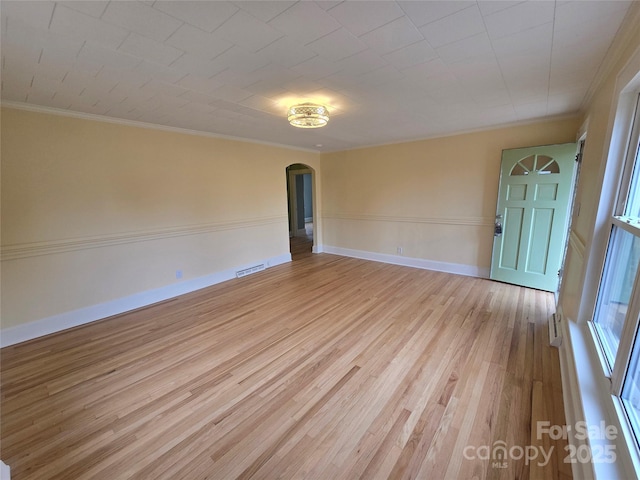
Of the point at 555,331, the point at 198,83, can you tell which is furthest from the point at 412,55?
the point at 555,331

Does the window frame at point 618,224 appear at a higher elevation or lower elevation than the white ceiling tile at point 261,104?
lower

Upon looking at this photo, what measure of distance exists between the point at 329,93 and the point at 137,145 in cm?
259

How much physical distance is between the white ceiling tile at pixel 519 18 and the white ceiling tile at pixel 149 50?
1.89 metres

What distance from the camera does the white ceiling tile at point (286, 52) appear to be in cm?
160

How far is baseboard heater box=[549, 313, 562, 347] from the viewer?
90.0 inches

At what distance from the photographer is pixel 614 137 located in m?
1.59

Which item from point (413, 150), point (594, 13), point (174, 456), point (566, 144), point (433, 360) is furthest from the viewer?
point (413, 150)

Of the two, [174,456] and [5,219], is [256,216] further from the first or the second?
[174,456]

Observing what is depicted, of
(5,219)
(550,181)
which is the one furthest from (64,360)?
(550,181)

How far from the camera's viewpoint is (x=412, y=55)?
1.74m

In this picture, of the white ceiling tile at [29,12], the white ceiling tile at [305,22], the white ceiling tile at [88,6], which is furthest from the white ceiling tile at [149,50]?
the white ceiling tile at [305,22]

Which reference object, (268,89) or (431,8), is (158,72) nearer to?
(268,89)

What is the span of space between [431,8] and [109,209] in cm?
371

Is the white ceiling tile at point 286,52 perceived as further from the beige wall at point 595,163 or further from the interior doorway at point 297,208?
the interior doorway at point 297,208
